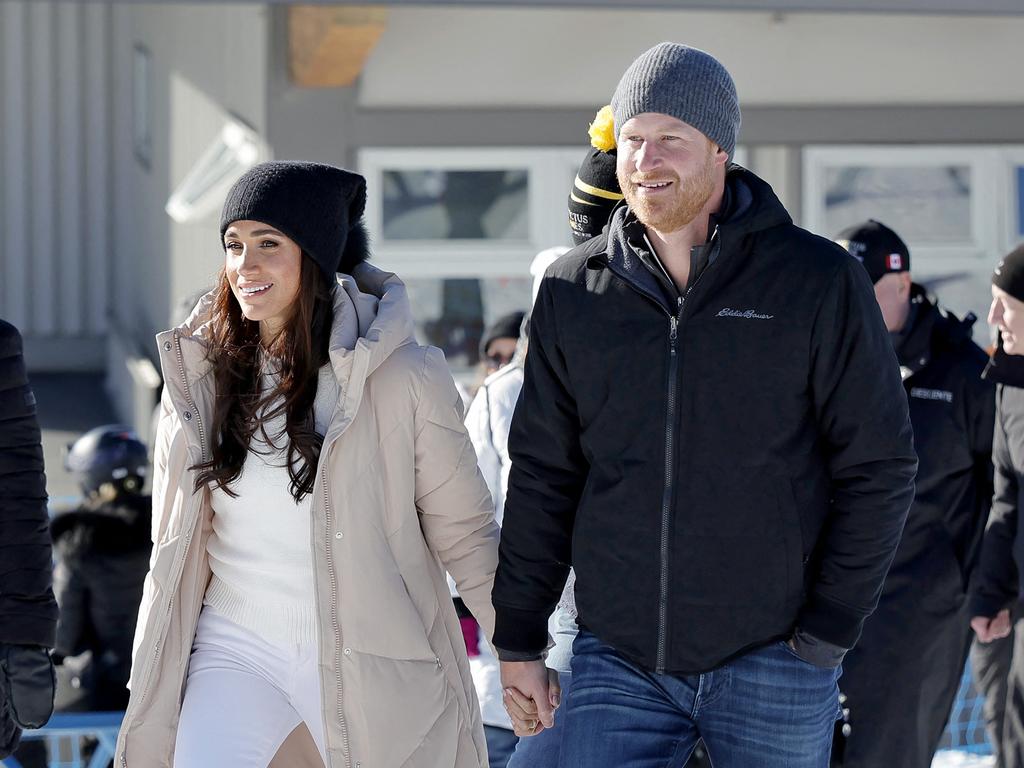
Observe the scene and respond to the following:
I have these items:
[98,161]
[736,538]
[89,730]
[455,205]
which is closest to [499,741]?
[89,730]

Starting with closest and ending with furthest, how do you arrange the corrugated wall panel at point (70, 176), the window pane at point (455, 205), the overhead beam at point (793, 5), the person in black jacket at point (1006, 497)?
the person in black jacket at point (1006, 497) → the overhead beam at point (793, 5) → the window pane at point (455, 205) → the corrugated wall panel at point (70, 176)

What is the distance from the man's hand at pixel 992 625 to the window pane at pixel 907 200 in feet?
16.1

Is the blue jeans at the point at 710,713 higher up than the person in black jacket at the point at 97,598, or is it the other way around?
the blue jeans at the point at 710,713

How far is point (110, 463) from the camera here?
579 centimetres

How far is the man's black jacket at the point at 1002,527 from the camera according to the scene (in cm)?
→ 488

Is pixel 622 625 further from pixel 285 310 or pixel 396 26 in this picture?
pixel 396 26

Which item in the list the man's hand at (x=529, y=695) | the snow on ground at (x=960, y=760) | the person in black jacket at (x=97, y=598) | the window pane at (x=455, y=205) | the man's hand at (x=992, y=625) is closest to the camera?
the man's hand at (x=529, y=695)

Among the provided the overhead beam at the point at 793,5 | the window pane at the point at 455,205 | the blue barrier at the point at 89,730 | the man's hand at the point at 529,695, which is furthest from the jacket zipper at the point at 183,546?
the window pane at the point at 455,205

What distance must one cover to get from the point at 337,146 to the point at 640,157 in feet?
19.3

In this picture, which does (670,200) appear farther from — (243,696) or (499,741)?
(499,741)

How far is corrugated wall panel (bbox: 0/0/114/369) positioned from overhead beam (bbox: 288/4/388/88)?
32.3ft

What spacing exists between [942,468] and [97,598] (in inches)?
112

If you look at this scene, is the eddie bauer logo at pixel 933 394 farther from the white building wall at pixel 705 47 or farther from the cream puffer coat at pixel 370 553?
the white building wall at pixel 705 47

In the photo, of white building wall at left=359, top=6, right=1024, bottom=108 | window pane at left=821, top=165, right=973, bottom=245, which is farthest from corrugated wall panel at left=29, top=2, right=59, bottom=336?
window pane at left=821, top=165, right=973, bottom=245
